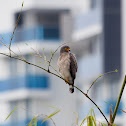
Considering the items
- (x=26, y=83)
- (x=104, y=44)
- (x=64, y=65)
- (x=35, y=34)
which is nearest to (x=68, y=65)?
(x=64, y=65)

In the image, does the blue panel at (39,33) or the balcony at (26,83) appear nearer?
the blue panel at (39,33)

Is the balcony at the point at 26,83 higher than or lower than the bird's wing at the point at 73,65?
lower

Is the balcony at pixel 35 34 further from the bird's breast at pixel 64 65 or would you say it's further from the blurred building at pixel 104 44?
the bird's breast at pixel 64 65

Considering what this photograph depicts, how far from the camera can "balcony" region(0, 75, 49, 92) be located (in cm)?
2070

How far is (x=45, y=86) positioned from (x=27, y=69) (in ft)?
3.10

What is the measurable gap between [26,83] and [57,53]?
86.6 inches

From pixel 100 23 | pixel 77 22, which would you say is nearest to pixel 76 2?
pixel 77 22

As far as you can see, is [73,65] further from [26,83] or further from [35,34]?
[26,83]

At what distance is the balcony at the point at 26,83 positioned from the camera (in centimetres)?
2070

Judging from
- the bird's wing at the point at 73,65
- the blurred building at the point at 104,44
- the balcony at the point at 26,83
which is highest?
the bird's wing at the point at 73,65

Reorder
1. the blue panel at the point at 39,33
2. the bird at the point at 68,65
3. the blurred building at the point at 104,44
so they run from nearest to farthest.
Result: 1. the bird at the point at 68,65
2. the blurred building at the point at 104,44
3. the blue panel at the point at 39,33

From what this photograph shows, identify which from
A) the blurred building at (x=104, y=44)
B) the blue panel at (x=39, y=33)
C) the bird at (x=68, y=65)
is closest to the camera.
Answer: the bird at (x=68, y=65)

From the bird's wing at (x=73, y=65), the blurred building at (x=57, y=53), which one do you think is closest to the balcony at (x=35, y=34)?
the blurred building at (x=57, y=53)

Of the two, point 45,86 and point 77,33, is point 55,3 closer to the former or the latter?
point 77,33
